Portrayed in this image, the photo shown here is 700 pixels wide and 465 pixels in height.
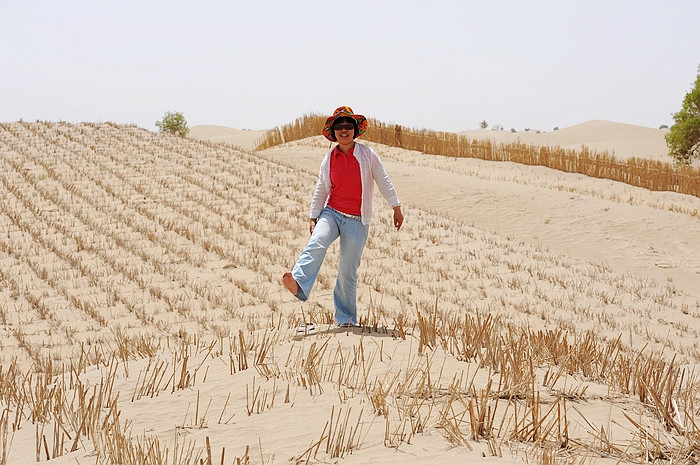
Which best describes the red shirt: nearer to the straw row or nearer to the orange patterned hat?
the orange patterned hat

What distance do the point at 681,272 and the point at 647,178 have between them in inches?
295

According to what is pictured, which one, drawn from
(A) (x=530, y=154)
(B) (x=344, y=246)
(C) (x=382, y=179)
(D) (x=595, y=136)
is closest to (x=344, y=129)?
(C) (x=382, y=179)

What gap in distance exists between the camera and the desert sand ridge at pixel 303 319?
285 centimetres

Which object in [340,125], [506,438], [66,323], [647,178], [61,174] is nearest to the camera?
[506,438]

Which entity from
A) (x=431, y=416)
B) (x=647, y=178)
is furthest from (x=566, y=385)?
(x=647, y=178)

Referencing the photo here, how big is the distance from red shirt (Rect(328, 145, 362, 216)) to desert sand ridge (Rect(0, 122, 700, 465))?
827 mm

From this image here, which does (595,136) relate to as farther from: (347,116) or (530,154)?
(347,116)

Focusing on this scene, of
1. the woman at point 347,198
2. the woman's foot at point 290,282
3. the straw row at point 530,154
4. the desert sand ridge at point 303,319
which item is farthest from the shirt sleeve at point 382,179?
the straw row at point 530,154

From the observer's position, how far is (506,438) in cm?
275

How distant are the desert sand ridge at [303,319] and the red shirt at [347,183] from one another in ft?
2.71

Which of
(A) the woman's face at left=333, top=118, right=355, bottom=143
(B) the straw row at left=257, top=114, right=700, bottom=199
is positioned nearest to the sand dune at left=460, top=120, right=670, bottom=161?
(B) the straw row at left=257, top=114, right=700, bottom=199

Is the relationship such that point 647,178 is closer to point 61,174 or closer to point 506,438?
point 61,174

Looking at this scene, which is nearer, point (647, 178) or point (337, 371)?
point (337, 371)

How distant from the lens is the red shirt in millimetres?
4984
